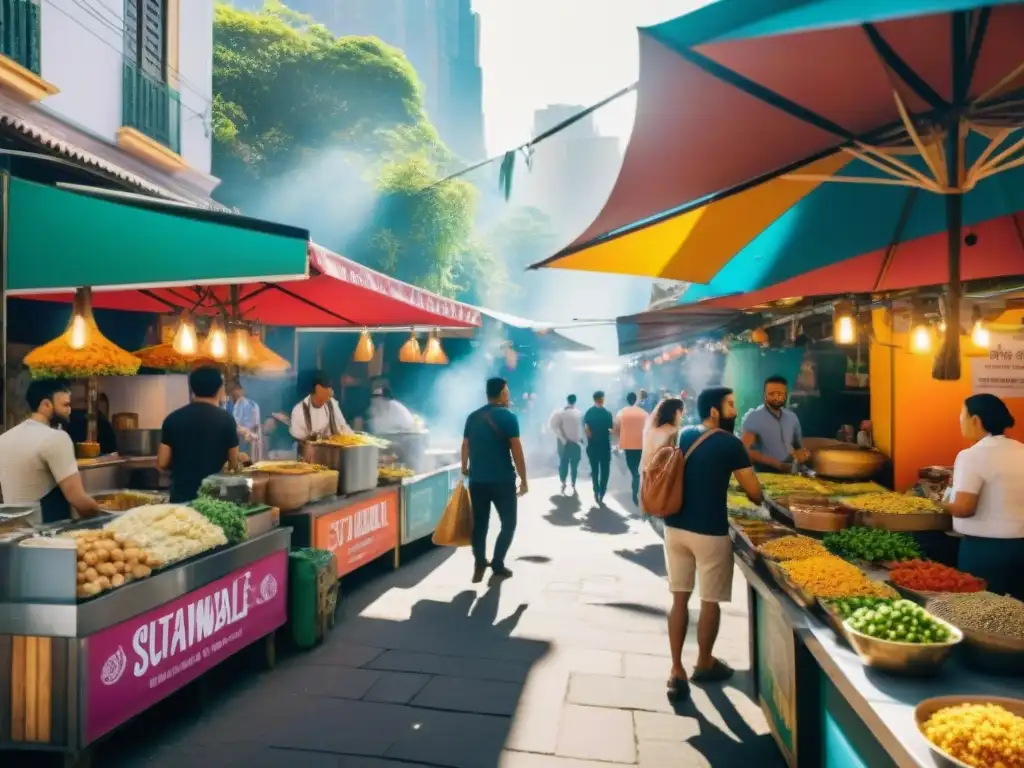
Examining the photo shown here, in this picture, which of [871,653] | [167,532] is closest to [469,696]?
[167,532]

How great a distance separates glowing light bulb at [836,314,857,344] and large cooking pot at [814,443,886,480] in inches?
46.5

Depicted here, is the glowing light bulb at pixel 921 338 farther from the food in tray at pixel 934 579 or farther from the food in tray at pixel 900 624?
the food in tray at pixel 900 624

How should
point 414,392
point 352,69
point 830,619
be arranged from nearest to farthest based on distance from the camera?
point 830,619 < point 414,392 < point 352,69

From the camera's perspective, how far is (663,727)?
14.7 ft

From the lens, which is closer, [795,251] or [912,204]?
[912,204]

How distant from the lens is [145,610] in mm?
4020

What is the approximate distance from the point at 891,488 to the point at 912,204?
131 inches

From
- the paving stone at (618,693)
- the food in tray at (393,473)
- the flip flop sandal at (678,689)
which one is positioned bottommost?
the paving stone at (618,693)

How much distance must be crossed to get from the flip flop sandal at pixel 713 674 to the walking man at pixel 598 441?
791 centimetres

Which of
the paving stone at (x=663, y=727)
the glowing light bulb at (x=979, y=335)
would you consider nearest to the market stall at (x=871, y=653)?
the paving stone at (x=663, y=727)

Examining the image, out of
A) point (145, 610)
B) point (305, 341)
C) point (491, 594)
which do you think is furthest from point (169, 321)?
point (305, 341)

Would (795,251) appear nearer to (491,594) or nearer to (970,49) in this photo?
(970,49)

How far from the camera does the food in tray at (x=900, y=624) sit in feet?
9.82

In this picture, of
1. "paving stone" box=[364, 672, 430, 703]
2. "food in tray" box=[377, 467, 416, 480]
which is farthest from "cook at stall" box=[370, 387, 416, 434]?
"paving stone" box=[364, 672, 430, 703]
